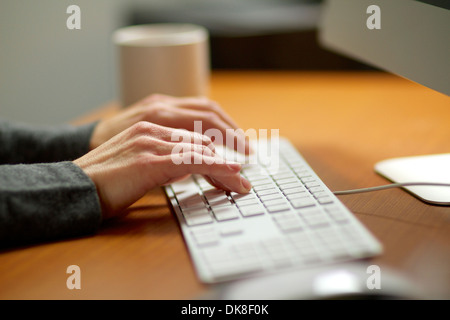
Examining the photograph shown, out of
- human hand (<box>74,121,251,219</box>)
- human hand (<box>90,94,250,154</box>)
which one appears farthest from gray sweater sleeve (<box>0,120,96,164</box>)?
human hand (<box>74,121,251,219</box>)

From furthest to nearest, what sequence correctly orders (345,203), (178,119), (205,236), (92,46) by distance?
1. (92,46)
2. (178,119)
3. (345,203)
4. (205,236)

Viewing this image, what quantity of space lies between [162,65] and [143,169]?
43cm

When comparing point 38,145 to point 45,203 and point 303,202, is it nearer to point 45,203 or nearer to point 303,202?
point 45,203

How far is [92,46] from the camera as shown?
187cm

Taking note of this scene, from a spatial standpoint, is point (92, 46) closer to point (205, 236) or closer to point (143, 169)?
point (143, 169)

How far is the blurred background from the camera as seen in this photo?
1.51 m

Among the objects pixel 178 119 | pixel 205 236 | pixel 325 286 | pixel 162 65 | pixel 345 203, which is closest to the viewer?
pixel 325 286

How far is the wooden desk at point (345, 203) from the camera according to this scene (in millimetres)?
461

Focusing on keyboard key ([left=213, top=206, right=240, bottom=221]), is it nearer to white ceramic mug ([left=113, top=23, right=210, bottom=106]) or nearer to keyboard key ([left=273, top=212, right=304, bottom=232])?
keyboard key ([left=273, top=212, right=304, bottom=232])

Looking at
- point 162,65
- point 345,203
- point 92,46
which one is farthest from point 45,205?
point 92,46

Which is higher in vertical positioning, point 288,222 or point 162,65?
point 162,65

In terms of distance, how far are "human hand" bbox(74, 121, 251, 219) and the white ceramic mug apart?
376mm

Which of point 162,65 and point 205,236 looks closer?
point 205,236

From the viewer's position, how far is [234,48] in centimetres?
164
